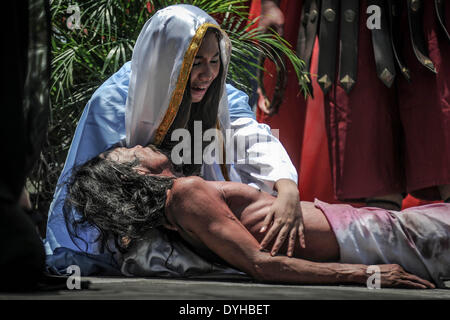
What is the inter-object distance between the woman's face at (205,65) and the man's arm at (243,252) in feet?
2.15

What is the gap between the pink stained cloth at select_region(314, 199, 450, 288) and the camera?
2.40m

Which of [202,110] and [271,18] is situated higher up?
[271,18]

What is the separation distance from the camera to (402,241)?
242 centimetres

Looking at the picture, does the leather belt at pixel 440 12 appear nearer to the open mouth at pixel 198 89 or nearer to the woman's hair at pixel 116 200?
the open mouth at pixel 198 89

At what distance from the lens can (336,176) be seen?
362 centimetres

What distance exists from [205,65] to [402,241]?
3.44ft

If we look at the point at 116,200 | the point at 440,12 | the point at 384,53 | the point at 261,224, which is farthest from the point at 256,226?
the point at 440,12

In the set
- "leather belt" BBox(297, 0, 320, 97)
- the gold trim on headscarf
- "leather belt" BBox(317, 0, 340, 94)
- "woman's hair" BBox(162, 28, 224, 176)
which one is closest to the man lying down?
the gold trim on headscarf

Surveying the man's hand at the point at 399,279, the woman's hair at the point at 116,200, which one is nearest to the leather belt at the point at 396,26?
the man's hand at the point at 399,279

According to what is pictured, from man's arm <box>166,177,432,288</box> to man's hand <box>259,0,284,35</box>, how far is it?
1.56m

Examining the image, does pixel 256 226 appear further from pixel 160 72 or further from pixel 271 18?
pixel 271 18

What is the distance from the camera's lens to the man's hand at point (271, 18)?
3678 millimetres

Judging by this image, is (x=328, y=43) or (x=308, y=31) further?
(x=308, y=31)

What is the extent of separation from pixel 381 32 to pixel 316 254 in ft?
4.86
